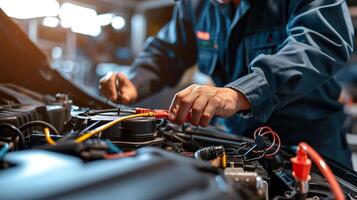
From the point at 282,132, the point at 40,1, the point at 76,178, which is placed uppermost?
the point at 40,1

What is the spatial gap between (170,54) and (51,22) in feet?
5.30

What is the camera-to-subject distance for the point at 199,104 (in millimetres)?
625

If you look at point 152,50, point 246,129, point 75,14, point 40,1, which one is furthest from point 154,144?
point 75,14

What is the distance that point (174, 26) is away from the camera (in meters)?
1.46

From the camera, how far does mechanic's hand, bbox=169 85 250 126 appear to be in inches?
24.7

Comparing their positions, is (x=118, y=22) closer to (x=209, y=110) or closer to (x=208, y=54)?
(x=208, y=54)

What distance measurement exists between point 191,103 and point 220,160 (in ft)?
0.44

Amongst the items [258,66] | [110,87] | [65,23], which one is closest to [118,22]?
[65,23]

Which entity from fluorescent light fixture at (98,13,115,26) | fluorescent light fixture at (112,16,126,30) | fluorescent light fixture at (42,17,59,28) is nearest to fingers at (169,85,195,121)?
fluorescent light fixture at (42,17,59,28)

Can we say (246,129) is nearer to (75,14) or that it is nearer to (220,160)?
(220,160)

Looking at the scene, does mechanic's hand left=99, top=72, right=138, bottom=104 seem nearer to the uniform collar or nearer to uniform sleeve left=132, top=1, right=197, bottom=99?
uniform sleeve left=132, top=1, right=197, bottom=99

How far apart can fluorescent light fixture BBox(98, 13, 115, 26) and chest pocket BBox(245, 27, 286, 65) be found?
2.50 meters

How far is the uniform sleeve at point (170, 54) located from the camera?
139 cm

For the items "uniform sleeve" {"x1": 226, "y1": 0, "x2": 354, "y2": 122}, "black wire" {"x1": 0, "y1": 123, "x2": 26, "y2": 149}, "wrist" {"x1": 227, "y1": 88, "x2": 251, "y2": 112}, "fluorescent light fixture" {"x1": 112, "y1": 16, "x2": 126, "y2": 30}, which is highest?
"fluorescent light fixture" {"x1": 112, "y1": 16, "x2": 126, "y2": 30}
